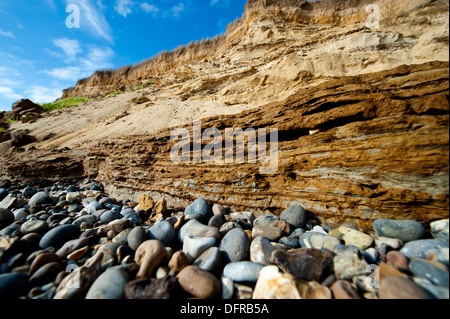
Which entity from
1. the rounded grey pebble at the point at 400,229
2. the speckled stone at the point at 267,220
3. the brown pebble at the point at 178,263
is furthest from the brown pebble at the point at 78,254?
the rounded grey pebble at the point at 400,229

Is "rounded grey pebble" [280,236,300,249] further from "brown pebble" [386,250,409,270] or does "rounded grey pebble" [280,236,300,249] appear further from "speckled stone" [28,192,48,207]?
"speckled stone" [28,192,48,207]

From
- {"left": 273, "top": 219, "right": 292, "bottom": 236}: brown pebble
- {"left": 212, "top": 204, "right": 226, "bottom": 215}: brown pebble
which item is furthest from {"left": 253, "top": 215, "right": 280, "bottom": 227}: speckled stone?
{"left": 212, "top": 204, "right": 226, "bottom": 215}: brown pebble

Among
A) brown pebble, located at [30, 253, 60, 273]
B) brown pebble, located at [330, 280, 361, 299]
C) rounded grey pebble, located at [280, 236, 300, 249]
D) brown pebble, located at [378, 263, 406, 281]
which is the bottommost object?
brown pebble, located at [30, 253, 60, 273]

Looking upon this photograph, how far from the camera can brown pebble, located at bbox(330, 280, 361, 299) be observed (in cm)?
120

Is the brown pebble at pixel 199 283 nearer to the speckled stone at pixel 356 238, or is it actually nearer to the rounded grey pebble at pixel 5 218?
the speckled stone at pixel 356 238

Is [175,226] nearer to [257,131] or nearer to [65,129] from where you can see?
[257,131]

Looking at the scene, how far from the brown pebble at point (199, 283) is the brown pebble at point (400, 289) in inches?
50.2

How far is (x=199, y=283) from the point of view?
1.43m

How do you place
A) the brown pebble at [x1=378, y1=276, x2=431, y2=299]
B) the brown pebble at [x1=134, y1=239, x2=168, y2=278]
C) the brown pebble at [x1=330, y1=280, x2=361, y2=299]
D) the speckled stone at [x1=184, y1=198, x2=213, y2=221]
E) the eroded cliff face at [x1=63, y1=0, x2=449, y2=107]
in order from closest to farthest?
1. the brown pebble at [x1=378, y1=276, x2=431, y2=299]
2. the brown pebble at [x1=330, y1=280, x2=361, y2=299]
3. the brown pebble at [x1=134, y1=239, x2=168, y2=278]
4. the speckled stone at [x1=184, y1=198, x2=213, y2=221]
5. the eroded cliff face at [x1=63, y1=0, x2=449, y2=107]

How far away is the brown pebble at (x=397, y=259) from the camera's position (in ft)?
4.59

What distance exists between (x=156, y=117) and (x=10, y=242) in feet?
26.6

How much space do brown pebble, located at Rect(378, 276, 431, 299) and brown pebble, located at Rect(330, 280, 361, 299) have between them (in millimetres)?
169

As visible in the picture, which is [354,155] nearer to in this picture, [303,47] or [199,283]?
[199,283]
